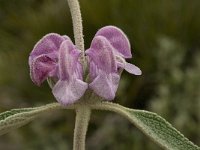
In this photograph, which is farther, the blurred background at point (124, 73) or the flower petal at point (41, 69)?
the blurred background at point (124, 73)

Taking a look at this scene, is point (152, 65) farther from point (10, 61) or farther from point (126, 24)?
point (10, 61)

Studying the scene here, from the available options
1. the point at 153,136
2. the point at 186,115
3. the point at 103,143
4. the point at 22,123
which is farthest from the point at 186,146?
the point at 103,143

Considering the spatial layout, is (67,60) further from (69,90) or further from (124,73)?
(124,73)

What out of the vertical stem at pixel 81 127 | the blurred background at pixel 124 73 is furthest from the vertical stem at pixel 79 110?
the blurred background at pixel 124 73

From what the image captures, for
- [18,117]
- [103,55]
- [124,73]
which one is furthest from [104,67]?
[124,73]

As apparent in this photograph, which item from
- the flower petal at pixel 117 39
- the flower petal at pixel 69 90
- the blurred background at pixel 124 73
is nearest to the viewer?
the flower petal at pixel 69 90

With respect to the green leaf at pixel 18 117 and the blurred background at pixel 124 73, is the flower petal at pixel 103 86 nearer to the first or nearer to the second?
the green leaf at pixel 18 117

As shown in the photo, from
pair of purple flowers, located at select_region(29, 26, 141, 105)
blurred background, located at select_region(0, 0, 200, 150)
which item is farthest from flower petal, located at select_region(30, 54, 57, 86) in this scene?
blurred background, located at select_region(0, 0, 200, 150)
